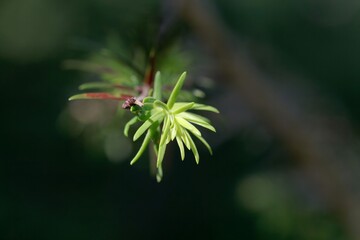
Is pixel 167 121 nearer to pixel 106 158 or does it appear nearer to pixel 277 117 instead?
pixel 277 117

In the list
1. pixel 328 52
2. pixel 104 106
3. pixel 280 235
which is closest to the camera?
pixel 104 106

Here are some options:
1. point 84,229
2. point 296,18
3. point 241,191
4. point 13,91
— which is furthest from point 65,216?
point 296,18

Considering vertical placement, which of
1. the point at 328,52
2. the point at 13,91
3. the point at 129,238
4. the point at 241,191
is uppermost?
the point at 328,52

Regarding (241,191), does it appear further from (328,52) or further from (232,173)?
(328,52)

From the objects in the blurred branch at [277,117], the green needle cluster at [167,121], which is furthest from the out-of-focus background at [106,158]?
the green needle cluster at [167,121]

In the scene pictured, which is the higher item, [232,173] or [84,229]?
[232,173]

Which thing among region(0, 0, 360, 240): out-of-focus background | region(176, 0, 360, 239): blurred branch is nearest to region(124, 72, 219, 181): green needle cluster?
region(176, 0, 360, 239): blurred branch

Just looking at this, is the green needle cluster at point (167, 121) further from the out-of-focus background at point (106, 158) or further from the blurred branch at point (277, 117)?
the out-of-focus background at point (106, 158)

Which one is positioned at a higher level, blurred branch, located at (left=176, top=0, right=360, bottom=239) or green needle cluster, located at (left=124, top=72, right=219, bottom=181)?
blurred branch, located at (left=176, top=0, right=360, bottom=239)

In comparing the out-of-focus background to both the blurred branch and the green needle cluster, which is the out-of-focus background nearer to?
the blurred branch
